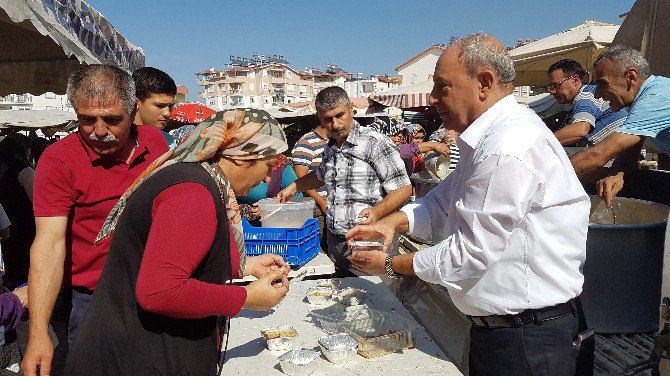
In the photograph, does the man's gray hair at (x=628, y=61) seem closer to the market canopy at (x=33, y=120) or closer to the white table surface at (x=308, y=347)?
the white table surface at (x=308, y=347)

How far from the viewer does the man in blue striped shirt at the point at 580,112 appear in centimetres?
439

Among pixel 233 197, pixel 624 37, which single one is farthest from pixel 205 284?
pixel 624 37

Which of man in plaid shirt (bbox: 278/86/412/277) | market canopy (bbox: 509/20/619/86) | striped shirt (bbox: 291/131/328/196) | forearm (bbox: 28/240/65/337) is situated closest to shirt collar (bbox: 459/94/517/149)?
forearm (bbox: 28/240/65/337)

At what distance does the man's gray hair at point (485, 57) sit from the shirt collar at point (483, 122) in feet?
0.24

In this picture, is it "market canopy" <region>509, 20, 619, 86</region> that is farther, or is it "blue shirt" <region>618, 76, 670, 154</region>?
"market canopy" <region>509, 20, 619, 86</region>

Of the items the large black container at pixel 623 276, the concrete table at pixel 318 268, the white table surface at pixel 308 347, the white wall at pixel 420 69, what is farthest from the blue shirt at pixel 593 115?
the white wall at pixel 420 69

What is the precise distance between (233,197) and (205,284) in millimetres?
392

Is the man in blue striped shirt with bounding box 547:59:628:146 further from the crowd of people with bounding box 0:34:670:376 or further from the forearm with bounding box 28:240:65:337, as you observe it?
the forearm with bounding box 28:240:65:337

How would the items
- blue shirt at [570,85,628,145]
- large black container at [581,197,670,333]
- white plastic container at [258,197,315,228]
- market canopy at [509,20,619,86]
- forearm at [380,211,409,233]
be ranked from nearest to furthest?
forearm at [380,211,409,233] → large black container at [581,197,670,333] → white plastic container at [258,197,315,228] → blue shirt at [570,85,628,145] → market canopy at [509,20,619,86]

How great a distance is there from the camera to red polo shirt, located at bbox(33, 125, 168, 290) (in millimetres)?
2070

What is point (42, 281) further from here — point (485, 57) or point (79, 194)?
point (485, 57)

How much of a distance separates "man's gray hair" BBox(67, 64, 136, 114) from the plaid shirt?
6.22ft

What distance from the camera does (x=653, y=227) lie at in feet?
9.84

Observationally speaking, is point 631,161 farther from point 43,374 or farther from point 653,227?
point 43,374
